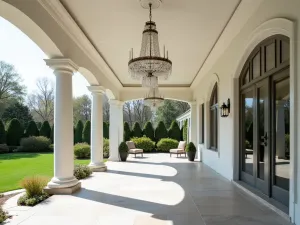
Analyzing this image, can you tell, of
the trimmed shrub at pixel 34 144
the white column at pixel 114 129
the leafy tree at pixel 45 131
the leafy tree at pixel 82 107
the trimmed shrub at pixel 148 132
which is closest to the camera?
the white column at pixel 114 129

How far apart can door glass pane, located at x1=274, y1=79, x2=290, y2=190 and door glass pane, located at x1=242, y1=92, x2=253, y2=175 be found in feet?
3.83

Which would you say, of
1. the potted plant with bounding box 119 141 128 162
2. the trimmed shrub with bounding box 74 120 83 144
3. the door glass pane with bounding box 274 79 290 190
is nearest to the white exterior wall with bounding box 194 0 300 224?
the door glass pane with bounding box 274 79 290 190

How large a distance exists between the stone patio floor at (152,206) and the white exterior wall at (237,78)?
63 centimetres

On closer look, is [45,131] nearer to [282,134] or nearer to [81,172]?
[81,172]

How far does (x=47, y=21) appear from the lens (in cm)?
436

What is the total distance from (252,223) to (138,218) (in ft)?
5.40

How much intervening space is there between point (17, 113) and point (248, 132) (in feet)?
77.6

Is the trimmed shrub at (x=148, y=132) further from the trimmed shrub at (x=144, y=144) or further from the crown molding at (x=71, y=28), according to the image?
the crown molding at (x=71, y=28)

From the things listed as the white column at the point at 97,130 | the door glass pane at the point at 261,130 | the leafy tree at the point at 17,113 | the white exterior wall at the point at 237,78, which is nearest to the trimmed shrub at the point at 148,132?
the white exterior wall at the point at 237,78

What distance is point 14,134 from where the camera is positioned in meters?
19.6

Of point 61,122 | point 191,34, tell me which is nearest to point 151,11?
point 191,34

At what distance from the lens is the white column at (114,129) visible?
11914 millimetres

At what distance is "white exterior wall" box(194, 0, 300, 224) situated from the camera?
3.43m

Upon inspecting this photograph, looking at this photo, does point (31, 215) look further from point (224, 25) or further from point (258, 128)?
point (224, 25)
